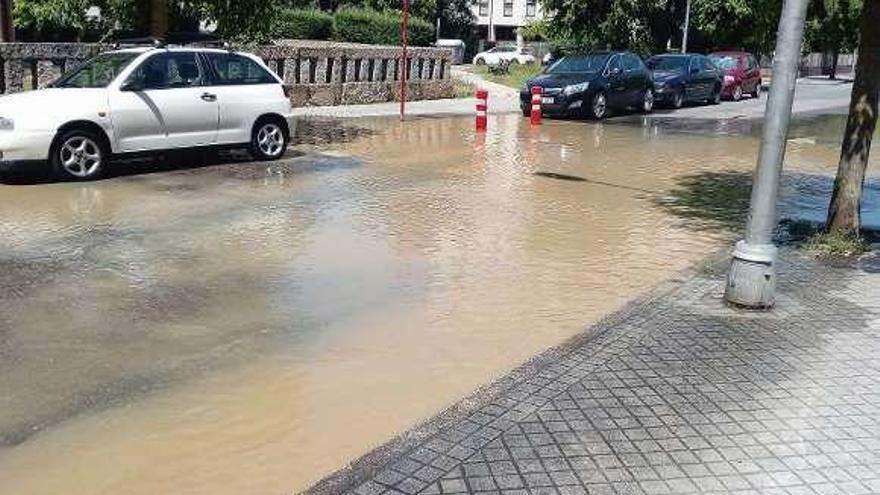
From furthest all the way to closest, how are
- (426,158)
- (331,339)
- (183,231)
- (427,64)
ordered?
(427,64) < (426,158) < (183,231) < (331,339)

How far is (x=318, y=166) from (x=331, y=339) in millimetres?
7627

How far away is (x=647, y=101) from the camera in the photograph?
81.8 feet

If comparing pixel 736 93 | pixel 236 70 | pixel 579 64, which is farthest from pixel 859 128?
pixel 736 93

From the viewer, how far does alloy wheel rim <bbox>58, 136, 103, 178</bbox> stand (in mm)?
11086

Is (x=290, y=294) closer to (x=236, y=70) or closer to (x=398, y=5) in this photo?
(x=236, y=70)

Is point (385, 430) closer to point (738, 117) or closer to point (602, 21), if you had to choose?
point (738, 117)

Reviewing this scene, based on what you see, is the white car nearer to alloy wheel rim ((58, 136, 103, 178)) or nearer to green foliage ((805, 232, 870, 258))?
alloy wheel rim ((58, 136, 103, 178))

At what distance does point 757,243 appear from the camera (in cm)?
674

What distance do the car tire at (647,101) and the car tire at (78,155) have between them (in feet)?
55.6

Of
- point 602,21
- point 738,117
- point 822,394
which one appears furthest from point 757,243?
point 602,21

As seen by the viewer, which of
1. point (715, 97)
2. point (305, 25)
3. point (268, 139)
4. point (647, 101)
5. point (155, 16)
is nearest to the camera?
point (268, 139)

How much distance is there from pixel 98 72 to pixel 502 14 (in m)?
79.4

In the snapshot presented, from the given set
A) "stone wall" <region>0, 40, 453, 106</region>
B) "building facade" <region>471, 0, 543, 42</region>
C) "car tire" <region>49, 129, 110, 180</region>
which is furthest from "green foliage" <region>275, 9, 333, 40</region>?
"building facade" <region>471, 0, 543, 42</region>

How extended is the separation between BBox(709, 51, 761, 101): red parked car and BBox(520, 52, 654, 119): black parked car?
24.6 feet
